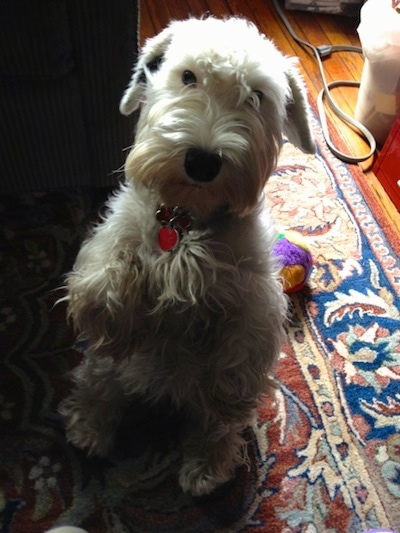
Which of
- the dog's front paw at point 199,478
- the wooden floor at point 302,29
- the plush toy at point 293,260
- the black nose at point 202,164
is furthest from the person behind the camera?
the wooden floor at point 302,29

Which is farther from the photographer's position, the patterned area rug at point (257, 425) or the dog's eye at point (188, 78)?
the patterned area rug at point (257, 425)

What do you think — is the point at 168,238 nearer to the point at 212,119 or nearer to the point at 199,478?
the point at 212,119

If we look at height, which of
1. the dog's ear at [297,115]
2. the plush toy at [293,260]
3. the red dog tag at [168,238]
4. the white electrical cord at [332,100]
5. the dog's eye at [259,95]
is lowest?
the plush toy at [293,260]

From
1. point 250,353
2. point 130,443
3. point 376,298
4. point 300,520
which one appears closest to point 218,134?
point 250,353

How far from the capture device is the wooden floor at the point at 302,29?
7.95 ft

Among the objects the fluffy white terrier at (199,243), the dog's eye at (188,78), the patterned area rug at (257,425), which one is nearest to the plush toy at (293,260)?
the patterned area rug at (257,425)

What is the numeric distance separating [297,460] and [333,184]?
1048mm

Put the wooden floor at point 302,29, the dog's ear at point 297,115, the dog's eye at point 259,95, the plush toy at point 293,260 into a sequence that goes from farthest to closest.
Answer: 1. the wooden floor at point 302,29
2. the plush toy at point 293,260
3. the dog's ear at point 297,115
4. the dog's eye at point 259,95

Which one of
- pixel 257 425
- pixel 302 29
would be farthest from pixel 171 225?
pixel 302 29

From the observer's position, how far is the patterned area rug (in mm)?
1226

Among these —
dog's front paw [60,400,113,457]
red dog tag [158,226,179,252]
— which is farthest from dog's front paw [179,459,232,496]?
red dog tag [158,226,179,252]

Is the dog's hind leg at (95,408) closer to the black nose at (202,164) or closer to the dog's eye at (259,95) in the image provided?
the black nose at (202,164)

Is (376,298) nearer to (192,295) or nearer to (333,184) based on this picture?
(333,184)

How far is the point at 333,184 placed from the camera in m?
2.04
